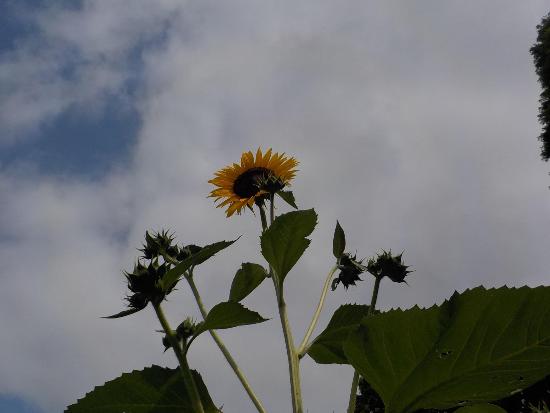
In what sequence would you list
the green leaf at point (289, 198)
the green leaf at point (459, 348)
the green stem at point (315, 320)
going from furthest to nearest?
the green leaf at point (289, 198) → the green stem at point (315, 320) → the green leaf at point (459, 348)

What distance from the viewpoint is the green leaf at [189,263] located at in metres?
1.08

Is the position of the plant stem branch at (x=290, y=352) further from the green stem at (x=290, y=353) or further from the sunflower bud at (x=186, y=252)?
the sunflower bud at (x=186, y=252)

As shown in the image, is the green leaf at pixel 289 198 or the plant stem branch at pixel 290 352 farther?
the green leaf at pixel 289 198

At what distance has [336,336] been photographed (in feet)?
4.91

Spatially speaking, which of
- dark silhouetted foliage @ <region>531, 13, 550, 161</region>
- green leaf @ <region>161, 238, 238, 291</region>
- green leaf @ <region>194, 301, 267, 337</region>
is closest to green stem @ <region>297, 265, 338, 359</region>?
green leaf @ <region>194, 301, 267, 337</region>

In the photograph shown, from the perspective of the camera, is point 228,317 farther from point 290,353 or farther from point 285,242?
point 285,242

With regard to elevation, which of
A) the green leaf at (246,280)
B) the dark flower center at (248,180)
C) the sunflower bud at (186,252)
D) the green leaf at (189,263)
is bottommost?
the green leaf at (189,263)

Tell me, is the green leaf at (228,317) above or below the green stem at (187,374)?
above

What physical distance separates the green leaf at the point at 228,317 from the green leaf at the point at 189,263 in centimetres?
10

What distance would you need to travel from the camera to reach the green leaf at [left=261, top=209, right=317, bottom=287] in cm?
145

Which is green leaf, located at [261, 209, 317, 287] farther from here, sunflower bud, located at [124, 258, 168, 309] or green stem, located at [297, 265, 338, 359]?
sunflower bud, located at [124, 258, 168, 309]

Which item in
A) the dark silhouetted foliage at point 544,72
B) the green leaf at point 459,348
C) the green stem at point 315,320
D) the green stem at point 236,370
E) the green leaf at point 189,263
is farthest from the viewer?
the dark silhouetted foliage at point 544,72

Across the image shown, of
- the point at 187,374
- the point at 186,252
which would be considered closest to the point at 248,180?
the point at 186,252

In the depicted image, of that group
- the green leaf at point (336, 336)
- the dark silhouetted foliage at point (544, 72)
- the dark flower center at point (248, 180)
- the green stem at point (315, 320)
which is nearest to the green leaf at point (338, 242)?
the green stem at point (315, 320)
